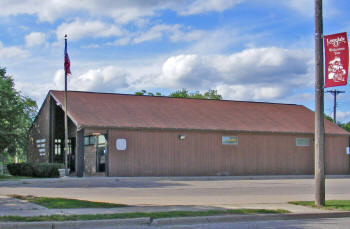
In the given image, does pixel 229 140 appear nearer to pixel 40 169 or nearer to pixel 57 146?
pixel 57 146

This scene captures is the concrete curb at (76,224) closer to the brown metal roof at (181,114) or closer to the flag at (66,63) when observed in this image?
the brown metal roof at (181,114)

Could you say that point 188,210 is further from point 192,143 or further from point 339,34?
point 192,143

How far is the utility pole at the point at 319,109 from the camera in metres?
15.2

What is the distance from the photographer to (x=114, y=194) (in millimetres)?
18641

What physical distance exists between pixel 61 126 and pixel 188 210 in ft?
80.5

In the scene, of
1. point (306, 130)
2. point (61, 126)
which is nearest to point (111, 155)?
point (61, 126)

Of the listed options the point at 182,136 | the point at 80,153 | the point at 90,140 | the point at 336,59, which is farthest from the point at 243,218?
the point at 90,140

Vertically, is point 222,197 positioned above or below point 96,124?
below

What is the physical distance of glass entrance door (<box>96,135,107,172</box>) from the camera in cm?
3040

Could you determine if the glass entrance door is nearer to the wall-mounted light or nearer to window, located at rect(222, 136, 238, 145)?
the wall-mounted light

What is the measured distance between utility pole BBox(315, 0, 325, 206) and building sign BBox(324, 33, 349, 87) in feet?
1.54

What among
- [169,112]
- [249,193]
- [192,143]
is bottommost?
[249,193]

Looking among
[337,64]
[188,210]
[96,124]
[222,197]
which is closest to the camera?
[188,210]

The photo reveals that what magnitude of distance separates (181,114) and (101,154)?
686cm
